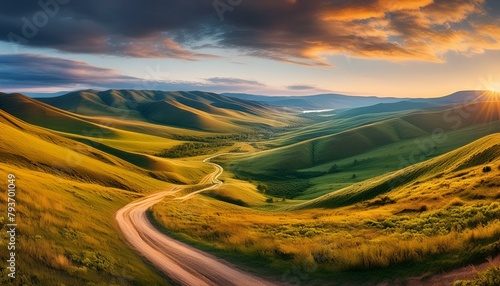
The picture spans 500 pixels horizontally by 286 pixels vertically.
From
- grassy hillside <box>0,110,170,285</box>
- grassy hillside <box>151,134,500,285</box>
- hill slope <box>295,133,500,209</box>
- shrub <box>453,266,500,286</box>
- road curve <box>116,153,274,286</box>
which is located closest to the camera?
shrub <box>453,266,500,286</box>

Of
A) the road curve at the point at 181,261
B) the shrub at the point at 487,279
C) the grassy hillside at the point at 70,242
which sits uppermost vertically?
the shrub at the point at 487,279

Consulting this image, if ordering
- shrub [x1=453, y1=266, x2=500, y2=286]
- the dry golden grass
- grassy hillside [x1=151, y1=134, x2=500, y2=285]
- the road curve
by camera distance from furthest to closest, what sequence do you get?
the road curve
the dry golden grass
grassy hillside [x1=151, y1=134, x2=500, y2=285]
shrub [x1=453, y1=266, x2=500, y2=286]

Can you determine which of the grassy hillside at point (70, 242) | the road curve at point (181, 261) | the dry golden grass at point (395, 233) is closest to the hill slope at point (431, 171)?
the dry golden grass at point (395, 233)

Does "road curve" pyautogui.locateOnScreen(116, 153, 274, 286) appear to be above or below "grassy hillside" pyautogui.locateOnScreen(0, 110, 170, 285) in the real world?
below

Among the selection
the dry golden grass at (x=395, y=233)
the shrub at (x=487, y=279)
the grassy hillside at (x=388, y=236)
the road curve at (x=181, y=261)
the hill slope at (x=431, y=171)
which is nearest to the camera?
the shrub at (x=487, y=279)

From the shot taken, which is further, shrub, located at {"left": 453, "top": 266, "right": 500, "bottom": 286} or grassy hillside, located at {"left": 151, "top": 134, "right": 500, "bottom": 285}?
grassy hillside, located at {"left": 151, "top": 134, "right": 500, "bottom": 285}

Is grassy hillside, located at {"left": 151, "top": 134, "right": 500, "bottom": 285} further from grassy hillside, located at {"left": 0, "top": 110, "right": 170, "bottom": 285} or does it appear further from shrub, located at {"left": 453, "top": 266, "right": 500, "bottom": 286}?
grassy hillside, located at {"left": 0, "top": 110, "right": 170, "bottom": 285}

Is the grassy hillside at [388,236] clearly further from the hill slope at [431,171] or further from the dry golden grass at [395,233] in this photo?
the hill slope at [431,171]

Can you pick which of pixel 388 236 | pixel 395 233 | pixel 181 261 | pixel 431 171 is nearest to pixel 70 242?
pixel 181 261

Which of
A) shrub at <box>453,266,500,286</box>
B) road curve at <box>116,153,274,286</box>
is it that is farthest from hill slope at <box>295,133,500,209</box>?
shrub at <box>453,266,500,286</box>

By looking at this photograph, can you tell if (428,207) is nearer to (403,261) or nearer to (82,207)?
(403,261)

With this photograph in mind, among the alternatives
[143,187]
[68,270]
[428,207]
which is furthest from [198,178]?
[68,270]

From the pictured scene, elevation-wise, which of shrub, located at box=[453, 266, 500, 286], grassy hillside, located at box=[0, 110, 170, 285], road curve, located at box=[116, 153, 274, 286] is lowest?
road curve, located at box=[116, 153, 274, 286]

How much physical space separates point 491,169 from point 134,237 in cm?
4558
